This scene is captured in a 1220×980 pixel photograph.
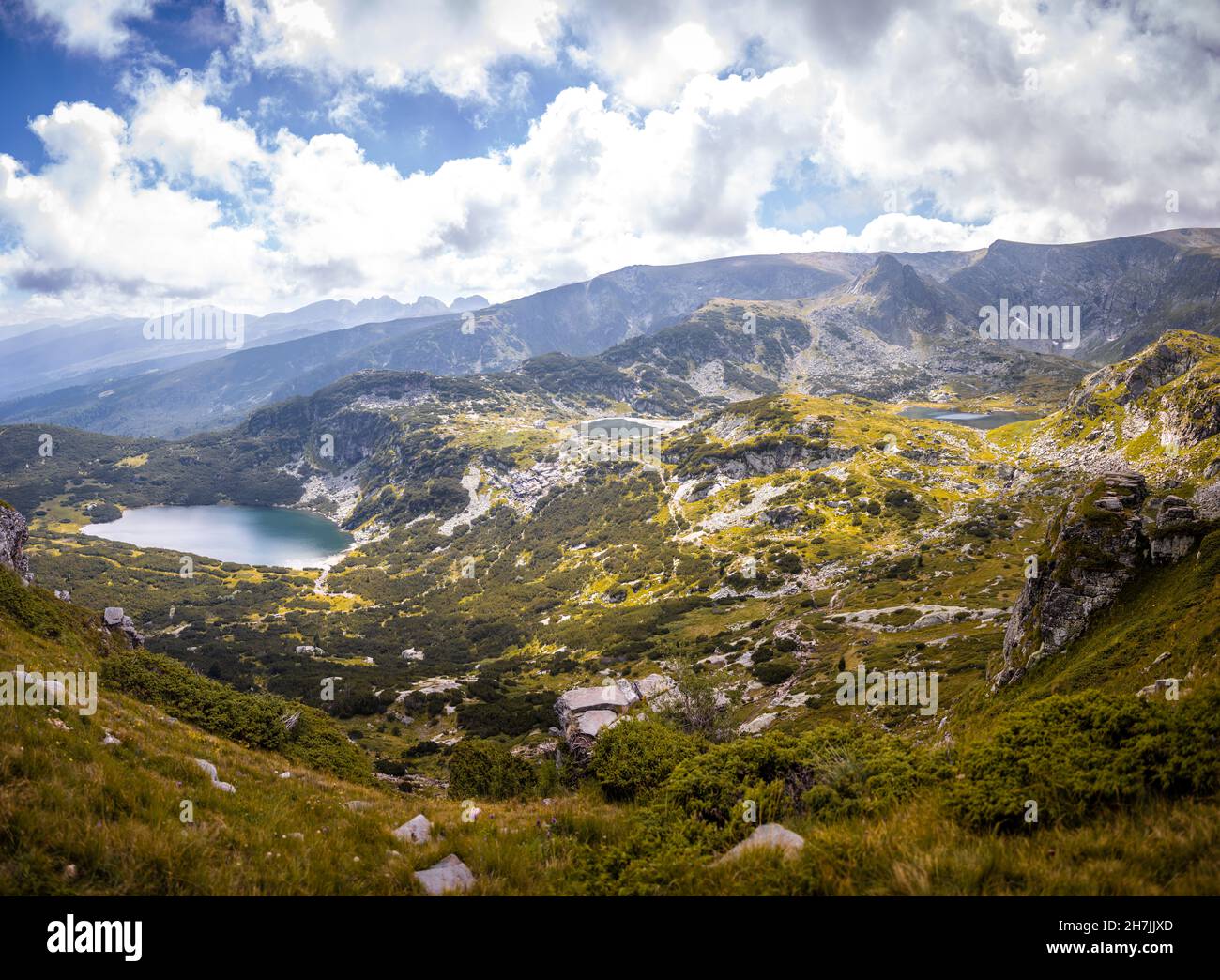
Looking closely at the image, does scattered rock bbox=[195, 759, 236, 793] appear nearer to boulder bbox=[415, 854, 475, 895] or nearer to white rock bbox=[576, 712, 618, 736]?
boulder bbox=[415, 854, 475, 895]

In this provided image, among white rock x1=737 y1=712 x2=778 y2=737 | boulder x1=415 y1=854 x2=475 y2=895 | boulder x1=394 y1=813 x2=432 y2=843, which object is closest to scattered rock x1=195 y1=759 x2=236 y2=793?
boulder x1=394 y1=813 x2=432 y2=843

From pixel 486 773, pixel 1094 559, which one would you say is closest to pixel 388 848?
pixel 486 773

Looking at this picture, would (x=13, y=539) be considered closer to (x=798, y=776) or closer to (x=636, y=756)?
(x=636, y=756)

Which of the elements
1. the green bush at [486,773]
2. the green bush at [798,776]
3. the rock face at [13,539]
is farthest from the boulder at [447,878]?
the rock face at [13,539]

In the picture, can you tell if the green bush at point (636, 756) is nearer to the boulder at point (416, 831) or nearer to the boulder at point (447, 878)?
the boulder at point (416, 831)
